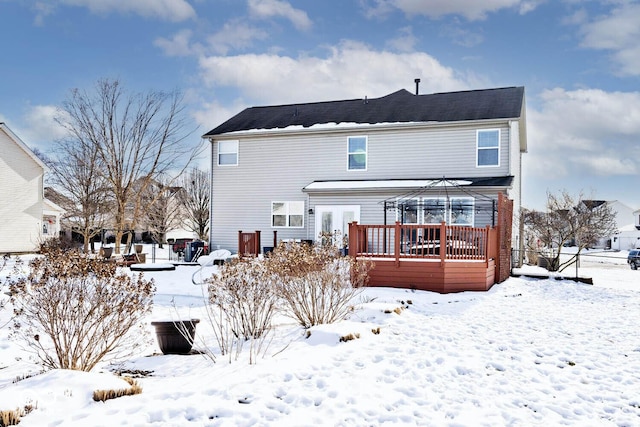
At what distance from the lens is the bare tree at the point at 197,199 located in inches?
1372

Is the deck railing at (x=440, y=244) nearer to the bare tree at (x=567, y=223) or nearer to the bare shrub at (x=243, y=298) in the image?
the bare shrub at (x=243, y=298)

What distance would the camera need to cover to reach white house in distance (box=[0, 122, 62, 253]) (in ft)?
80.0

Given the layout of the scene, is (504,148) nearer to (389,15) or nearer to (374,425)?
(389,15)

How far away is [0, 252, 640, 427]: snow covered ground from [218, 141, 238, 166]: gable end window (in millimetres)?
12823

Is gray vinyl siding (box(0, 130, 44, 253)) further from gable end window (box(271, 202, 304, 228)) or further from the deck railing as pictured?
the deck railing

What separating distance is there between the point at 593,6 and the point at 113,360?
668 inches

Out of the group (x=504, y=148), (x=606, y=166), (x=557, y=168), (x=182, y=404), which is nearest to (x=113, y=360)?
(x=182, y=404)

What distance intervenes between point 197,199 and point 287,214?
17641mm

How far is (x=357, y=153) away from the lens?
1889cm

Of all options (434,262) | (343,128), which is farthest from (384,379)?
(343,128)

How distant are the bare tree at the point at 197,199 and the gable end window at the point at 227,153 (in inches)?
580

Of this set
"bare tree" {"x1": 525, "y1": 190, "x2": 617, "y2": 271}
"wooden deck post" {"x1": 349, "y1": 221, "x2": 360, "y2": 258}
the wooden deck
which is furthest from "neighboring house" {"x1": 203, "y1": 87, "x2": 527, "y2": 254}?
"wooden deck post" {"x1": 349, "y1": 221, "x2": 360, "y2": 258}

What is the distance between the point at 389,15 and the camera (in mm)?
16812

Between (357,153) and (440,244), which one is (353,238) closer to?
(440,244)
